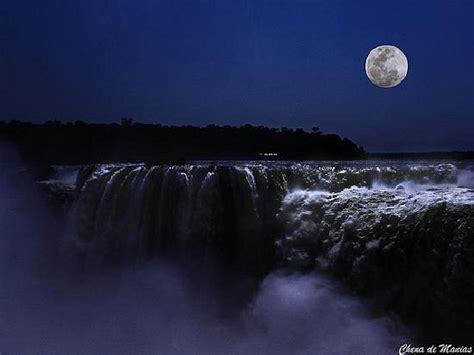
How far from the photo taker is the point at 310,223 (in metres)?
10.4

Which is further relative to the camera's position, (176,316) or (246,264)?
(246,264)

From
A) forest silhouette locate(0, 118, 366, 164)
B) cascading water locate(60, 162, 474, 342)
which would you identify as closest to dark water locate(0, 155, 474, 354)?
cascading water locate(60, 162, 474, 342)

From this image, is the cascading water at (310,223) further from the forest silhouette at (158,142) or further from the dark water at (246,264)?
the forest silhouette at (158,142)

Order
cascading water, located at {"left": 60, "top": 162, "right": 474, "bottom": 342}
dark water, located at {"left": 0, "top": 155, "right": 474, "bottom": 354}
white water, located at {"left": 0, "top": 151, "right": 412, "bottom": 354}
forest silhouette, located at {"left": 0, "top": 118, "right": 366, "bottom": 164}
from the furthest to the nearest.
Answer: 1. forest silhouette, located at {"left": 0, "top": 118, "right": 366, "bottom": 164}
2. white water, located at {"left": 0, "top": 151, "right": 412, "bottom": 354}
3. dark water, located at {"left": 0, "top": 155, "right": 474, "bottom": 354}
4. cascading water, located at {"left": 60, "top": 162, "right": 474, "bottom": 342}

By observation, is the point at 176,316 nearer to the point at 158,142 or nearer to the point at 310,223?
the point at 310,223

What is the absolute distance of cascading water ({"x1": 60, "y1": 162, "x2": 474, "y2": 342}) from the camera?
741 cm

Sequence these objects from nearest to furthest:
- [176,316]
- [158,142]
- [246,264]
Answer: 1. [176,316]
2. [246,264]
3. [158,142]

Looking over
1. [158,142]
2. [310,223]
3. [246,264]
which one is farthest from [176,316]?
[158,142]

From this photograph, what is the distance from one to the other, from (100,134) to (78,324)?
1567 inches

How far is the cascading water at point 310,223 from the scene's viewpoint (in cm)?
741

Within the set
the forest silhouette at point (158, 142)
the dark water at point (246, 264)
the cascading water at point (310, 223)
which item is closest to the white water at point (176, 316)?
the dark water at point (246, 264)

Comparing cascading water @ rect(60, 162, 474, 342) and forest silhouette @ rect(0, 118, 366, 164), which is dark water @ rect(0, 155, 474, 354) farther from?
forest silhouette @ rect(0, 118, 366, 164)

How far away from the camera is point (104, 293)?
12047 millimetres

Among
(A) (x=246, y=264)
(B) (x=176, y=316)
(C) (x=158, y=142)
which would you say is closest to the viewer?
(B) (x=176, y=316)
